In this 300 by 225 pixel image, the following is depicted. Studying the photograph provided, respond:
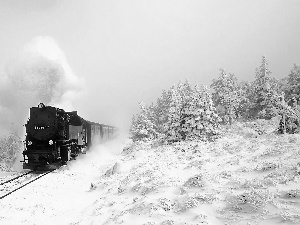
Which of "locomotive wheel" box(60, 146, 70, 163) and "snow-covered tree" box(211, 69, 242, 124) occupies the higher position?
"snow-covered tree" box(211, 69, 242, 124)

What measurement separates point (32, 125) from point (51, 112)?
5.49 feet

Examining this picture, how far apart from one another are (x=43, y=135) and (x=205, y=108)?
1462cm

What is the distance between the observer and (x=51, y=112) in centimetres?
1984

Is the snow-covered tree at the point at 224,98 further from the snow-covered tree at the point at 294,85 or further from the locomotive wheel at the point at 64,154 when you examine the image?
the locomotive wheel at the point at 64,154

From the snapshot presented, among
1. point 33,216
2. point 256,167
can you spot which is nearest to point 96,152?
point 33,216

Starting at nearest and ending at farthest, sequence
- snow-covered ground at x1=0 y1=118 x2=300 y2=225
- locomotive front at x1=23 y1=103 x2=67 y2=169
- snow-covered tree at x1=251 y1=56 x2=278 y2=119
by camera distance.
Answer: snow-covered ground at x1=0 y1=118 x2=300 y2=225 < locomotive front at x1=23 y1=103 x2=67 y2=169 < snow-covered tree at x1=251 y1=56 x2=278 y2=119

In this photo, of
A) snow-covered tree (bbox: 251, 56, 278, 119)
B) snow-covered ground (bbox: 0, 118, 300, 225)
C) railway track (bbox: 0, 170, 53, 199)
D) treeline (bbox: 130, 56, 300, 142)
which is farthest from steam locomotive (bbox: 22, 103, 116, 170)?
snow-covered tree (bbox: 251, 56, 278, 119)

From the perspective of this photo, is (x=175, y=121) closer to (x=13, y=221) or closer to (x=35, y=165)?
(x=35, y=165)

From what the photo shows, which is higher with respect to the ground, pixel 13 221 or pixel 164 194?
pixel 164 194

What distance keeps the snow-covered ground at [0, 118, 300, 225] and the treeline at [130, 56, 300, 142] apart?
28.5ft

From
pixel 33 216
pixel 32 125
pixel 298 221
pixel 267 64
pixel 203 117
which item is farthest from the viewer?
pixel 267 64

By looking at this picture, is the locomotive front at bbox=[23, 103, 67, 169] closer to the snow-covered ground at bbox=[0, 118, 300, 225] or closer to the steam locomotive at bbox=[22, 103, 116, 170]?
the steam locomotive at bbox=[22, 103, 116, 170]

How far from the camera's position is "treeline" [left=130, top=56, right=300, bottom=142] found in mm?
25125

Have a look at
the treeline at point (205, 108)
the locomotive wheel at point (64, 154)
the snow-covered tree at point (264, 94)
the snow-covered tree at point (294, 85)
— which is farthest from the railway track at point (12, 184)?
the snow-covered tree at point (294, 85)
